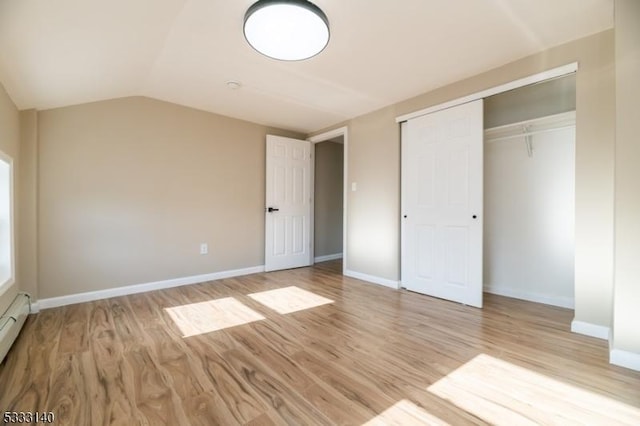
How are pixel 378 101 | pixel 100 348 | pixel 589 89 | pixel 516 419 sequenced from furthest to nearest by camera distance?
pixel 378 101, pixel 589 89, pixel 100 348, pixel 516 419

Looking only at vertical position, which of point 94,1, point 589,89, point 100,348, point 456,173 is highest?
point 94,1

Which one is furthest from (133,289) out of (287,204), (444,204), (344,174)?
(444,204)

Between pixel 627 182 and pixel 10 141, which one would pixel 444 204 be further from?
pixel 10 141

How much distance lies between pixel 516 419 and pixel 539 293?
2209 mm

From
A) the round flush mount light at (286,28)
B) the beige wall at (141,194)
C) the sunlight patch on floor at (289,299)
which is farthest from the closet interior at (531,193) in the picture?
the beige wall at (141,194)

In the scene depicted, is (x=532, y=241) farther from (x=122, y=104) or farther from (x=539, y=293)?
(x=122, y=104)

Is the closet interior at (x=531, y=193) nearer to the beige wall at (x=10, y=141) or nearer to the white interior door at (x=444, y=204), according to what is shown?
the white interior door at (x=444, y=204)

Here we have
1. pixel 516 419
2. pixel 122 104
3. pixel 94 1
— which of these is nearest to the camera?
pixel 516 419

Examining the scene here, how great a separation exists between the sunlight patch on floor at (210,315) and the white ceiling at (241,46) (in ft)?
7.30

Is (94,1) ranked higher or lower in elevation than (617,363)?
higher

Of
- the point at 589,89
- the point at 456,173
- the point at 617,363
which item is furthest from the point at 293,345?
the point at 589,89

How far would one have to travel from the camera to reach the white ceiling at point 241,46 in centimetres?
180

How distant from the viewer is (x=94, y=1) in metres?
1.59

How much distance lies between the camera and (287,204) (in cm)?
458
